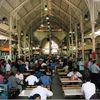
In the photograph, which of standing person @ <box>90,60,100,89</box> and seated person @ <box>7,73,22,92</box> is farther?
standing person @ <box>90,60,100,89</box>

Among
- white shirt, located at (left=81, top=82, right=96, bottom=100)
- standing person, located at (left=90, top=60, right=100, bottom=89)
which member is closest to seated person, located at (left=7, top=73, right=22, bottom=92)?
white shirt, located at (left=81, top=82, right=96, bottom=100)

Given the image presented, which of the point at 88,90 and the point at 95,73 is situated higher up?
the point at 95,73

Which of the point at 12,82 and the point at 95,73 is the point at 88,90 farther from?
the point at 95,73

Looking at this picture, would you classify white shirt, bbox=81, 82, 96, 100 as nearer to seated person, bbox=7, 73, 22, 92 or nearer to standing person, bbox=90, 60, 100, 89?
seated person, bbox=7, 73, 22, 92

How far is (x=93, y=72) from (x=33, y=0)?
24334mm

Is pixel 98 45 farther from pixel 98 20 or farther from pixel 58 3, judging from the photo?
pixel 58 3

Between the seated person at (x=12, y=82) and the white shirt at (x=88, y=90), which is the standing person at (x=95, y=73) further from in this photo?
the white shirt at (x=88, y=90)

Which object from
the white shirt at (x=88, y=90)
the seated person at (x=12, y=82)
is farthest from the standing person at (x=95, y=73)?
the white shirt at (x=88, y=90)

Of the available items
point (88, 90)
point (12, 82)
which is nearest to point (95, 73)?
point (12, 82)

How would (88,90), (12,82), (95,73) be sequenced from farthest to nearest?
(95,73)
(12,82)
(88,90)

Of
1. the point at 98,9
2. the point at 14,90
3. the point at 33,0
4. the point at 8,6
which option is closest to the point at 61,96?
the point at 14,90

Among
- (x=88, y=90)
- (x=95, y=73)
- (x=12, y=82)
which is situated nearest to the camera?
(x=88, y=90)

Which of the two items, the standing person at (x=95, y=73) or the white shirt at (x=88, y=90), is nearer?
the white shirt at (x=88, y=90)

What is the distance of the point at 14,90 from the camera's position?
50.8 ft
